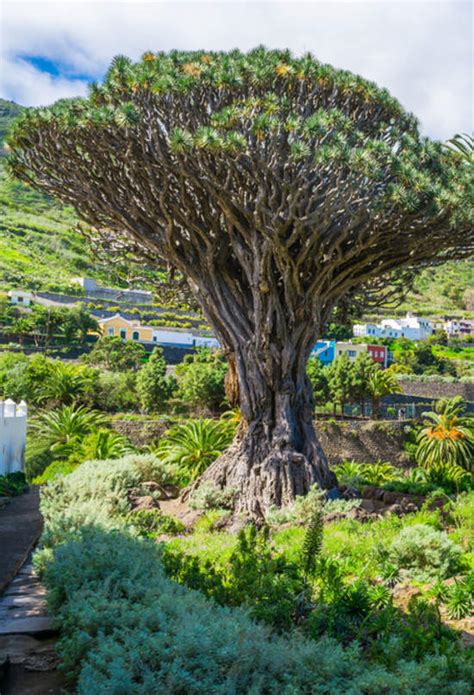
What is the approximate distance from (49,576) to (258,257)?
21.2 feet

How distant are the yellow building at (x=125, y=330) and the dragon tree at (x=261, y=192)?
46.1 m

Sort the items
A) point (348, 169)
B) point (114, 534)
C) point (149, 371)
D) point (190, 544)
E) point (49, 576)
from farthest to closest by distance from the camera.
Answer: point (149, 371), point (348, 169), point (190, 544), point (114, 534), point (49, 576)

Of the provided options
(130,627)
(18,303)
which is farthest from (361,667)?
(18,303)

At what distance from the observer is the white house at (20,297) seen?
205 feet

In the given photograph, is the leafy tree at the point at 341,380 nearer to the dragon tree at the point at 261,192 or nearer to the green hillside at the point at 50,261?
the dragon tree at the point at 261,192

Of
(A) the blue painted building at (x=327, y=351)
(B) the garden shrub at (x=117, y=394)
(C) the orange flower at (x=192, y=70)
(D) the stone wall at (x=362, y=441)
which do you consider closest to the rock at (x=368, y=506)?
(C) the orange flower at (x=192, y=70)

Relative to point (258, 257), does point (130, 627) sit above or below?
below

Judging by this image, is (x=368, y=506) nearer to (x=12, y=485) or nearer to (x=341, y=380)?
(x=12, y=485)

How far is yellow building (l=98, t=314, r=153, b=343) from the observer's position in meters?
57.4

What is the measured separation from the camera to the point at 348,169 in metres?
9.59

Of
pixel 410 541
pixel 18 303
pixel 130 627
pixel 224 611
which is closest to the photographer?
pixel 130 627

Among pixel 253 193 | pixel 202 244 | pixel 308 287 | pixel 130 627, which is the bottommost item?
pixel 130 627

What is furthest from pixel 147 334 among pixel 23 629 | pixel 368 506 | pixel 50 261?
pixel 23 629

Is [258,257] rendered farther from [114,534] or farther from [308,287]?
[114,534]
